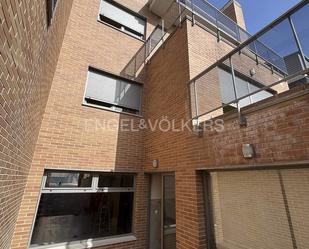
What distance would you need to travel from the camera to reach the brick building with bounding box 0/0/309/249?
238cm

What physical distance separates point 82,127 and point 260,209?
450cm

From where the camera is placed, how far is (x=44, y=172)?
4.41m

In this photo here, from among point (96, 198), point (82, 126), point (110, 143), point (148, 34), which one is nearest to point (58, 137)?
point (82, 126)

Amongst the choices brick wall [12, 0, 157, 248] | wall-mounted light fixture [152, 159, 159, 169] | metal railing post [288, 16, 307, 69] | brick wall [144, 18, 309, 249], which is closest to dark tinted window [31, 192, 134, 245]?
brick wall [12, 0, 157, 248]

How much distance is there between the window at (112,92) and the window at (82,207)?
87.7 inches

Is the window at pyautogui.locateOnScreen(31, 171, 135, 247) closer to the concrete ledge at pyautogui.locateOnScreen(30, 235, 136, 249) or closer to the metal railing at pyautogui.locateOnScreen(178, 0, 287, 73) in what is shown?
the concrete ledge at pyautogui.locateOnScreen(30, 235, 136, 249)

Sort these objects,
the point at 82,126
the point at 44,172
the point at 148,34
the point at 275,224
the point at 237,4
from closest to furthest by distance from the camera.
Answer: the point at 275,224 → the point at 44,172 → the point at 82,126 → the point at 148,34 → the point at 237,4

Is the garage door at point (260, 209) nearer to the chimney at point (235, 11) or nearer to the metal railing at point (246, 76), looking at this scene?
the metal railing at point (246, 76)

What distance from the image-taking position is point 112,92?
6.11 meters

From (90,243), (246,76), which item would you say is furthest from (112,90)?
(90,243)

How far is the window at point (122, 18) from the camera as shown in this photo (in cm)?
712

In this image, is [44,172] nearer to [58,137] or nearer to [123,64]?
[58,137]

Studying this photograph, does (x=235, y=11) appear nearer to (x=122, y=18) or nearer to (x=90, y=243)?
(x=122, y=18)

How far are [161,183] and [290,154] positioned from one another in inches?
145
